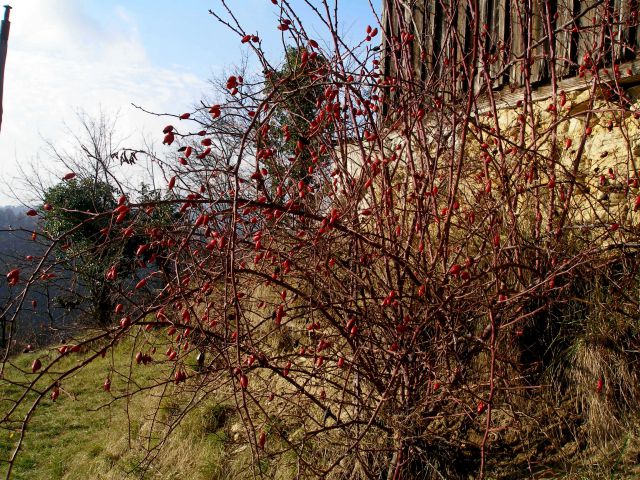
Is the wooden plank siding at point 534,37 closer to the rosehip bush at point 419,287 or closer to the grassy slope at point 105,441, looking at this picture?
the rosehip bush at point 419,287

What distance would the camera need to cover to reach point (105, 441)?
4.79 m

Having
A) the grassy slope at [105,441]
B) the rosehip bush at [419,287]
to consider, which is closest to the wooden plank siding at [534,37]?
the rosehip bush at [419,287]

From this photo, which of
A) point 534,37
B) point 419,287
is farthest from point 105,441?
point 534,37

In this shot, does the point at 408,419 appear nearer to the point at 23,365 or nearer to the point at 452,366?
the point at 452,366

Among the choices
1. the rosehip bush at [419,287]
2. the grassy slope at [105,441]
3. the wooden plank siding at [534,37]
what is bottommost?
the grassy slope at [105,441]

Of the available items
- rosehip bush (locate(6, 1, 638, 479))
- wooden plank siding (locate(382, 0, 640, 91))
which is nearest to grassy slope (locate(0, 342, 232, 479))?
rosehip bush (locate(6, 1, 638, 479))

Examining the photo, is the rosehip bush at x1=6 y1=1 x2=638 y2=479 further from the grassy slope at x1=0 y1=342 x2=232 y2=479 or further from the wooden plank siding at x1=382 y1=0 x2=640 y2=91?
the grassy slope at x1=0 y1=342 x2=232 y2=479

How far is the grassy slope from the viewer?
3.72 metres

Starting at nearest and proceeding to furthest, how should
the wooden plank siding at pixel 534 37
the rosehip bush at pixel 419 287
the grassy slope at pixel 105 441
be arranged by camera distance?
the rosehip bush at pixel 419 287 < the wooden plank siding at pixel 534 37 < the grassy slope at pixel 105 441

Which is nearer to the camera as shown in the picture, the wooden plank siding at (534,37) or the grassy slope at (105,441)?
the wooden plank siding at (534,37)

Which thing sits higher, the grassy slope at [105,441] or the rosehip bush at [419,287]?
the rosehip bush at [419,287]

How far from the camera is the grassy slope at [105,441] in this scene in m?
3.72

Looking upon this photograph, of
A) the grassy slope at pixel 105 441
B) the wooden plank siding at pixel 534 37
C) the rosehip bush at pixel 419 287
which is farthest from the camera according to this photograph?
the grassy slope at pixel 105 441

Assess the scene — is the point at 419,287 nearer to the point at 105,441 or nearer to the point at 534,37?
the point at 534,37
